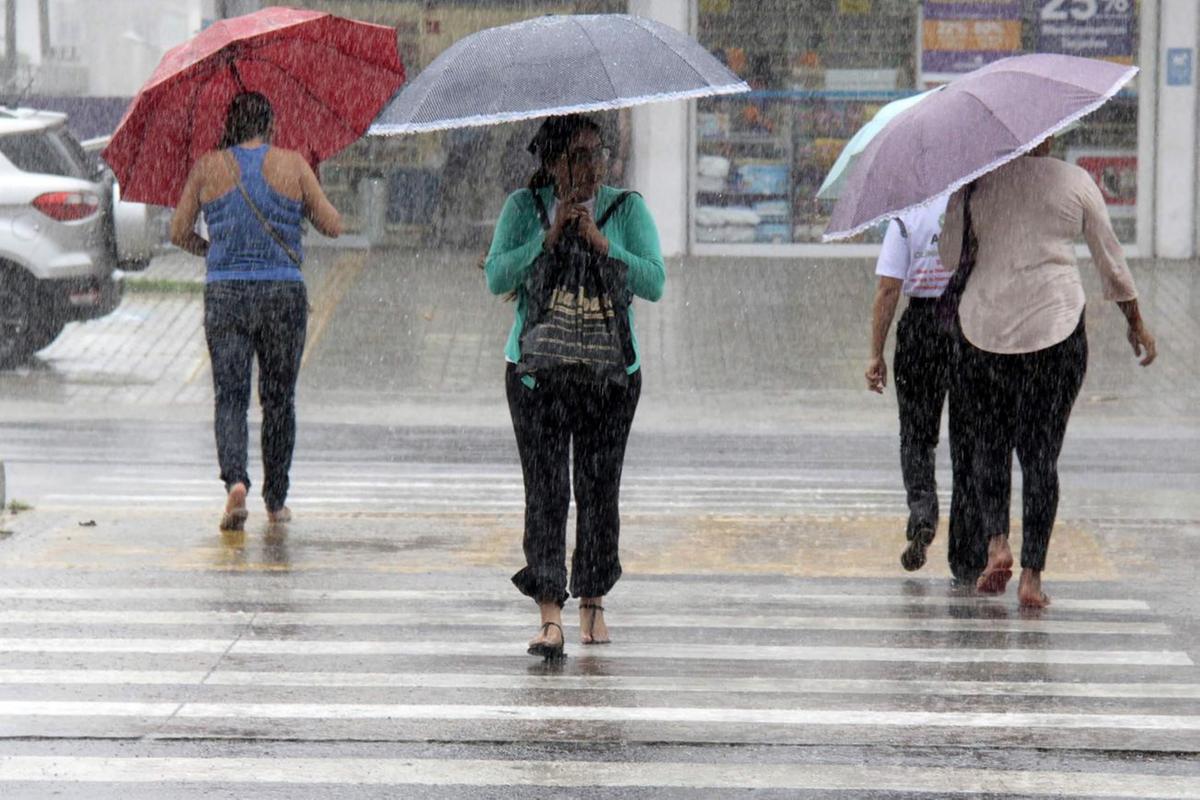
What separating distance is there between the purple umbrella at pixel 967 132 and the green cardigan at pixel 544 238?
80 centimetres

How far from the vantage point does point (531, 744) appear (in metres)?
5.51

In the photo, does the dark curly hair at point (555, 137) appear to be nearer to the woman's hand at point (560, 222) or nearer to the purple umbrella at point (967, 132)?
the woman's hand at point (560, 222)

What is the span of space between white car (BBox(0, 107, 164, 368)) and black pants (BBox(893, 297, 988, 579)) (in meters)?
8.23

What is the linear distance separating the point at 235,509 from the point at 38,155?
717 cm

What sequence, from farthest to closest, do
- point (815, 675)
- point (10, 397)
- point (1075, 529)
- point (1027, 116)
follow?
point (10, 397)
point (1075, 529)
point (1027, 116)
point (815, 675)

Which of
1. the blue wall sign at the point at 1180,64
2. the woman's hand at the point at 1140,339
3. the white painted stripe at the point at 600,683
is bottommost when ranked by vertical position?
the white painted stripe at the point at 600,683

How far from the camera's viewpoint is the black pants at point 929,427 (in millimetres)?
7555

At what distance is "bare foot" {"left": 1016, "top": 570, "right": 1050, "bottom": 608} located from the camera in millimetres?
7199

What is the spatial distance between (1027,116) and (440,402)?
798 centimetres

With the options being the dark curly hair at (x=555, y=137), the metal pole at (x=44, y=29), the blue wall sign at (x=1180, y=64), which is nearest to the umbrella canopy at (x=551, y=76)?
the dark curly hair at (x=555, y=137)

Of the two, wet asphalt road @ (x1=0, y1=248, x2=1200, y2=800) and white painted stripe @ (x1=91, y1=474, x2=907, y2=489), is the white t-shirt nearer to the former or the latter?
wet asphalt road @ (x1=0, y1=248, x2=1200, y2=800)

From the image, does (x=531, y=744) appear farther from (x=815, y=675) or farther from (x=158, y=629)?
(x=158, y=629)

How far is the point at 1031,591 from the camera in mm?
7207

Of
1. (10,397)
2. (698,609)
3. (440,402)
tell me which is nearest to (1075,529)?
(698,609)
